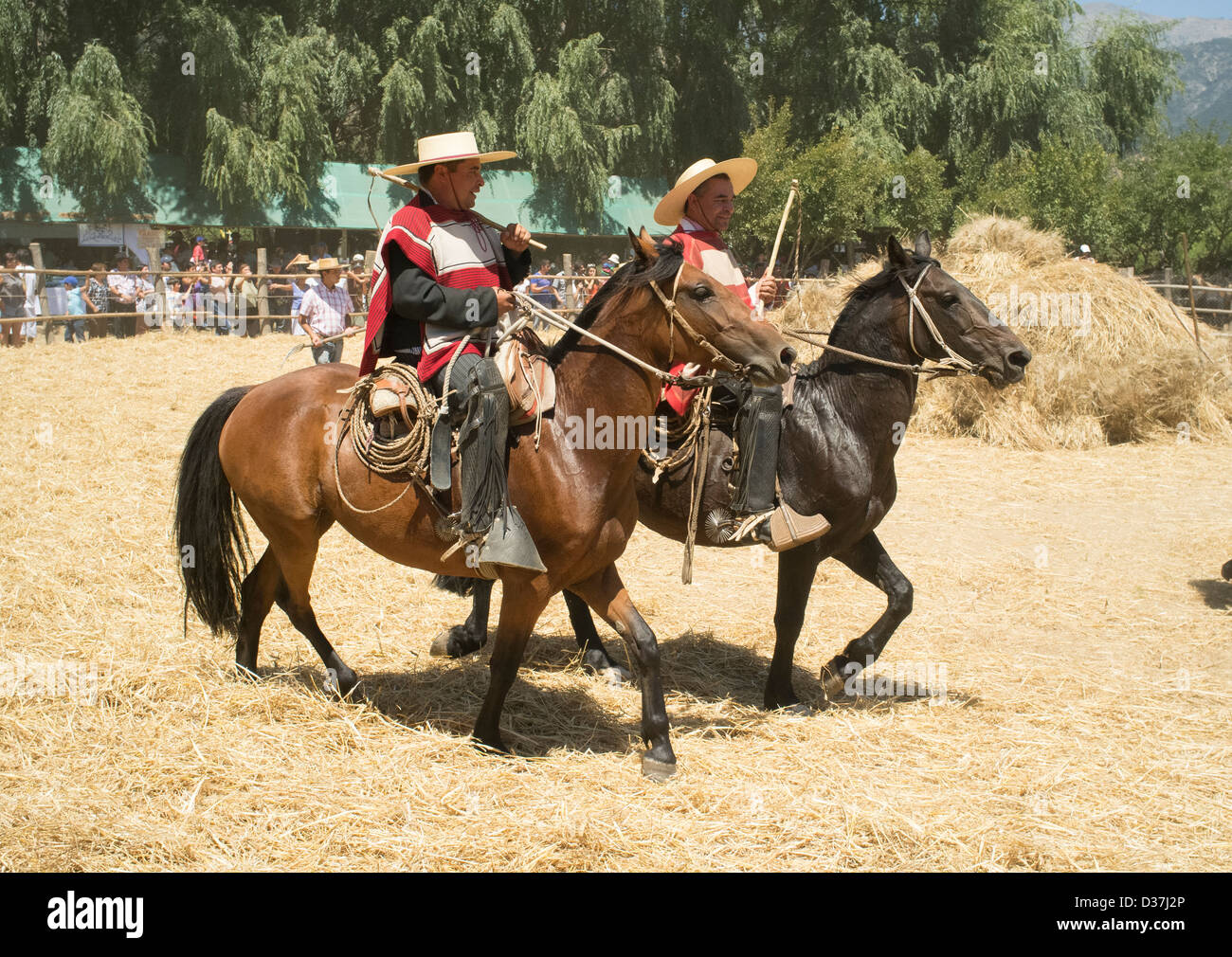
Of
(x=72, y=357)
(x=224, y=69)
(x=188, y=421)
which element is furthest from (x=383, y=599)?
(x=224, y=69)

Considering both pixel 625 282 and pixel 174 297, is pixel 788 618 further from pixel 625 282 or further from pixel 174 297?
pixel 174 297

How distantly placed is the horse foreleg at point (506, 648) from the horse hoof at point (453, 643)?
1332mm

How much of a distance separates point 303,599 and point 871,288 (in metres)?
3.27

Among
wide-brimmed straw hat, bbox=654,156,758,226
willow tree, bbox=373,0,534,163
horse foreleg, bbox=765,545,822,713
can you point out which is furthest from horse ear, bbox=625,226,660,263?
willow tree, bbox=373,0,534,163

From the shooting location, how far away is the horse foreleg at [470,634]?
6.15 meters

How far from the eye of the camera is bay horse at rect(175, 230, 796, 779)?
A: 4.36 m

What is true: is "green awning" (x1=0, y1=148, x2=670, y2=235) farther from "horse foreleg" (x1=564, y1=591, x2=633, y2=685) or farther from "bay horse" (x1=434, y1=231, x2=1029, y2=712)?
"bay horse" (x1=434, y1=231, x2=1029, y2=712)

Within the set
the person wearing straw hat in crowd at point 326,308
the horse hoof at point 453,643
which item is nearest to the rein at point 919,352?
the horse hoof at point 453,643

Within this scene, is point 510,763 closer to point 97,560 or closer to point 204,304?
point 97,560

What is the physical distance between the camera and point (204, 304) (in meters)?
21.5

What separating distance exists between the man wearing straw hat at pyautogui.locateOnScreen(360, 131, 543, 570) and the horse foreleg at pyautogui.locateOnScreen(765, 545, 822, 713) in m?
1.60

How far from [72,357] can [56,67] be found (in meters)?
13.7

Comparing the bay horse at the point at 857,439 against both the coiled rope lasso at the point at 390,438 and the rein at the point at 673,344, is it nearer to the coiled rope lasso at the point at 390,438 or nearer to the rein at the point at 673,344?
the rein at the point at 673,344

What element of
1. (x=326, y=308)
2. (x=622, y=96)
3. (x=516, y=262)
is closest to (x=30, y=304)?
(x=326, y=308)
